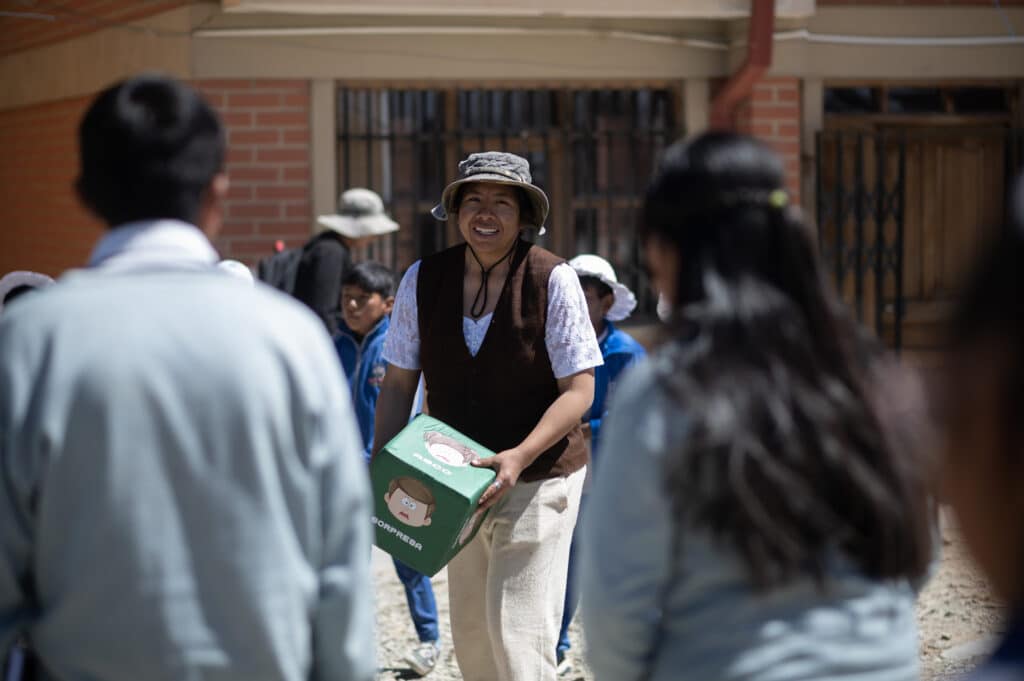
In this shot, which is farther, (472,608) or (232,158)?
(232,158)

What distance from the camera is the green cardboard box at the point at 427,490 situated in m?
3.83

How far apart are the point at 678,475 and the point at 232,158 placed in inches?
246

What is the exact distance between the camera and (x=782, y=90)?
8.18 m

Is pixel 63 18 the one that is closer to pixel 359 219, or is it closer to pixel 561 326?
pixel 359 219

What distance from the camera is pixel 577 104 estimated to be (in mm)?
8469

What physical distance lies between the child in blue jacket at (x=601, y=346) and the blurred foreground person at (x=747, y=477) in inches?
127

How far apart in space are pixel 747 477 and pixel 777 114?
6484mm

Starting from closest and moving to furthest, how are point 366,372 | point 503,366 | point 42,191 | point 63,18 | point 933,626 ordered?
1. point 503,366
2. point 366,372
3. point 933,626
4. point 63,18
5. point 42,191

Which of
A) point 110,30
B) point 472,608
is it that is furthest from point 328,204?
point 472,608

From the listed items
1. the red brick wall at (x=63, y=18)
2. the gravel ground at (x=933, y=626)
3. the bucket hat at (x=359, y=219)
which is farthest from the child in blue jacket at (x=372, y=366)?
the red brick wall at (x=63, y=18)

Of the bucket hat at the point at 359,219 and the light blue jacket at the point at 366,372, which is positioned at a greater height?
the bucket hat at the point at 359,219

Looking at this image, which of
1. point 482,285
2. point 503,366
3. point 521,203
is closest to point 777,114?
point 521,203

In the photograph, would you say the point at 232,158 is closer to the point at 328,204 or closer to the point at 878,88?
the point at 328,204

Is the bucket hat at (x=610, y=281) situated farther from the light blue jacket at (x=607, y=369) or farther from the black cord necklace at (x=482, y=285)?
the black cord necklace at (x=482, y=285)
